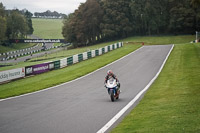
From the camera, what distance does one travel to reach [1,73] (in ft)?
83.0

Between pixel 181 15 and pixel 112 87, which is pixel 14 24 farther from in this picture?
pixel 112 87

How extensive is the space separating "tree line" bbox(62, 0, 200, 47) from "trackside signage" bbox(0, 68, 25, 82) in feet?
196

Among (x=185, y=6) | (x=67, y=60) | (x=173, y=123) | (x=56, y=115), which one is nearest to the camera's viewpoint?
(x=173, y=123)

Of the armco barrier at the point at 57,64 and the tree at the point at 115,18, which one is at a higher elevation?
the tree at the point at 115,18

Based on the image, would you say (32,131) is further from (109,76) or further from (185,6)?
(185,6)

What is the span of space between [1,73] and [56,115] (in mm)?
15278

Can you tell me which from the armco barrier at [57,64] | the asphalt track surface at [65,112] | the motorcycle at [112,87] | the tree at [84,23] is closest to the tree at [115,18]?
the tree at [84,23]

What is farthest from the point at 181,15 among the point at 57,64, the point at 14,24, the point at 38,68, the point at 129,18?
the point at 14,24

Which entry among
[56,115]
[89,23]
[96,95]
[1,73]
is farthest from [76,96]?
[89,23]

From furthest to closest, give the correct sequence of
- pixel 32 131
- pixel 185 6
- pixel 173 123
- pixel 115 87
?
pixel 185 6, pixel 115 87, pixel 32 131, pixel 173 123

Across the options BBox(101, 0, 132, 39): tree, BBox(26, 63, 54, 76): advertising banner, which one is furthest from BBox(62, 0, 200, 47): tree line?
BBox(26, 63, 54, 76): advertising banner

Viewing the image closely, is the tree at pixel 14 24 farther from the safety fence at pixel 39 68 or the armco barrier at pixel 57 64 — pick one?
the armco barrier at pixel 57 64

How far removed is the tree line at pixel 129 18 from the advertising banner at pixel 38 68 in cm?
5460

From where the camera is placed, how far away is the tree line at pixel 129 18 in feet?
272
